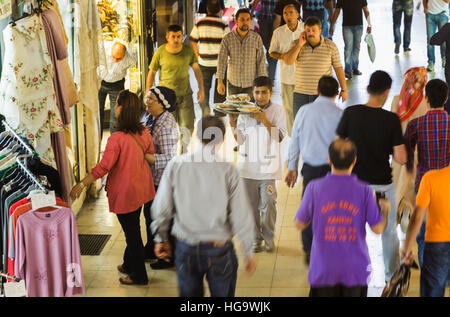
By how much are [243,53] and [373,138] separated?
377cm

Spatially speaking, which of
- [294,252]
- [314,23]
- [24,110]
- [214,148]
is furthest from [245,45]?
[214,148]

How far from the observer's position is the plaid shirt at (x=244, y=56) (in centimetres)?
884

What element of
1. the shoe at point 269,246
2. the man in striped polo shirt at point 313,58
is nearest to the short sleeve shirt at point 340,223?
the shoe at point 269,246

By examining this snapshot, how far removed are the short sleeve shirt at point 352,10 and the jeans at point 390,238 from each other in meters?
7.86

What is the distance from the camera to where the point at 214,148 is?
14.7 feet

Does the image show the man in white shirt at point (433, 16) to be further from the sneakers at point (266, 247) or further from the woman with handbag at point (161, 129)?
the woman with handbag at point (161, 129)

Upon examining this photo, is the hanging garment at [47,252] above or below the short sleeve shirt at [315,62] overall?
below

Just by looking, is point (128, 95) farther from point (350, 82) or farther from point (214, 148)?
point (350, 82)

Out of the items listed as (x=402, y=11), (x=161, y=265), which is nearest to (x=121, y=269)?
(x=161, y=265)

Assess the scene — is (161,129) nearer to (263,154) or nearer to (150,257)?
(263,154)

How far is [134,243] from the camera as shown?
571 centimetres

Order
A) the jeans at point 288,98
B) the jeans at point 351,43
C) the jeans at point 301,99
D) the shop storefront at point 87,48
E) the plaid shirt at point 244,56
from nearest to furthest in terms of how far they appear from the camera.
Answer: the shop storefront at point 87,48 < the jeans at point 301,99 < the plaid shirt at point 244,56 < the jeans at point 288,98 < the jeans at point 351,43

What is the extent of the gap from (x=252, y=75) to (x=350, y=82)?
14.9 feet

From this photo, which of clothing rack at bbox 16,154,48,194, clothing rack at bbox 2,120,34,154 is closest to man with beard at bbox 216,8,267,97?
clothing rack at bbox 2,120,34,154
